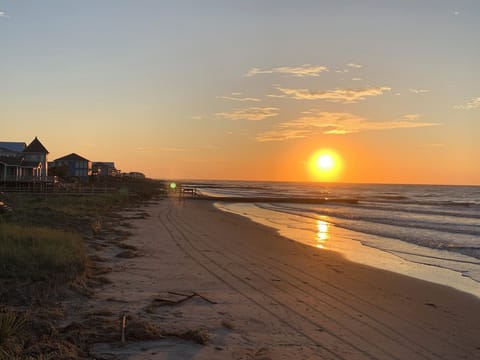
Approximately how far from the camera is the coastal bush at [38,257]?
9125 millimetres

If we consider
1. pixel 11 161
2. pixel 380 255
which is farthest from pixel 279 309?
pixel 11 161

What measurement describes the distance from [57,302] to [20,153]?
63013 mm

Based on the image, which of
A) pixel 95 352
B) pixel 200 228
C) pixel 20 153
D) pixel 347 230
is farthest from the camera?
pixel 20 153

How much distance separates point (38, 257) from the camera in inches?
385

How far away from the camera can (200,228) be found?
24.7 m

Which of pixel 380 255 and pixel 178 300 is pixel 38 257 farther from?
pixel 380 255

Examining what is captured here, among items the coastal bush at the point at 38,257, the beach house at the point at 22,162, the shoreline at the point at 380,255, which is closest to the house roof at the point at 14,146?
the beach house at the point at 22,162

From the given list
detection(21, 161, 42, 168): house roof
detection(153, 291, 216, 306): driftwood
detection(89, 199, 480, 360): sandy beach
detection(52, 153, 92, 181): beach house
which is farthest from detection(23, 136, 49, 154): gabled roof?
detection(153, 291, 216, 306): driftwood

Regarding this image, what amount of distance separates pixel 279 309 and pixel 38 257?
5.08 metres

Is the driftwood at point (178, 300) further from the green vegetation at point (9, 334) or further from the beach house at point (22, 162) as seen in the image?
the beach house at point (22, 162)

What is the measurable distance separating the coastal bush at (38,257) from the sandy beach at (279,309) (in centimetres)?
89

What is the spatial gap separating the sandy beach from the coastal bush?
0.89 m

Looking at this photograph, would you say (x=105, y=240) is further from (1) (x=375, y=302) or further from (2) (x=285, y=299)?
(1) (x=375, y=302)

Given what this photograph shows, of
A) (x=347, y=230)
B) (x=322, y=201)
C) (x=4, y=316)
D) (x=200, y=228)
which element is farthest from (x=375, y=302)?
(x=322, y=201)
